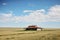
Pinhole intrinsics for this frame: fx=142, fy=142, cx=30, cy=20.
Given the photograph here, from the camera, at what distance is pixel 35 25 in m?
5.07

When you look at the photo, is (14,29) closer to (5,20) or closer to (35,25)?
(5,20)

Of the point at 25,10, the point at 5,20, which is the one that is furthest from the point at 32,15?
the point at 5,20

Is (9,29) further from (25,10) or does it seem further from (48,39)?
(48,39)

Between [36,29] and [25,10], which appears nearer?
[25,10]

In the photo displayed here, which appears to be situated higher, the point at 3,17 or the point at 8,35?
the point at 3,17

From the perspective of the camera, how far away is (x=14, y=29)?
18.2 ft

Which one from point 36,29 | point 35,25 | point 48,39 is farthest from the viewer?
point 36,29

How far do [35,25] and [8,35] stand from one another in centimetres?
104

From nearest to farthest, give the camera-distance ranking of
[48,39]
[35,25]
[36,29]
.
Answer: [48,39] → [35,25] → [36,29]

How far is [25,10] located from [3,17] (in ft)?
2.84

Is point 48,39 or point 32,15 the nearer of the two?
point 48,39

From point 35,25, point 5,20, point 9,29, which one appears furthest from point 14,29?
point 35,25

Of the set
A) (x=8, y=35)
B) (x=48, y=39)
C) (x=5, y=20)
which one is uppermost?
(x=5, y=20)

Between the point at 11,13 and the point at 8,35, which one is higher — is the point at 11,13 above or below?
above
